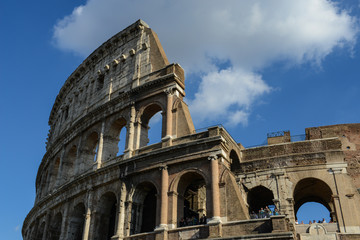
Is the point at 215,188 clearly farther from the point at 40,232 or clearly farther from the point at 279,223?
the point at 40,232

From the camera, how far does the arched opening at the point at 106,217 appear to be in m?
21.6

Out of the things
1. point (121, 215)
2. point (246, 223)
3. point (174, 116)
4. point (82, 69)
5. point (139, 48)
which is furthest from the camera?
point (82, 69)

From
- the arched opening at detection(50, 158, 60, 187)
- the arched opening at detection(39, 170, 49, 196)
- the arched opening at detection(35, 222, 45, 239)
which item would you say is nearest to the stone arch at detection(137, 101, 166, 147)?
the arched opening at detection(50, 158, 60, 187)

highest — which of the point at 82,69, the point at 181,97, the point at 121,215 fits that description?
the point at 82,69

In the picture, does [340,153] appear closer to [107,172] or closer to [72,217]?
[107,172]

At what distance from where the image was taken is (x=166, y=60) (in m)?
24.7

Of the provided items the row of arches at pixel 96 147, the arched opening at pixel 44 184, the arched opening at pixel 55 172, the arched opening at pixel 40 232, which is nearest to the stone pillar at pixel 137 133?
the row of arches at pixel 96 147

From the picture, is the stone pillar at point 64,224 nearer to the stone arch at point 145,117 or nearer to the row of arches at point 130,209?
the row of arches at point 130,209

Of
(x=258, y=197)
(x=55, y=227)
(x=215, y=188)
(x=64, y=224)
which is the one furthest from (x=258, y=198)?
(x=55, y=227)

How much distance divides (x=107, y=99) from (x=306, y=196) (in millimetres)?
14359

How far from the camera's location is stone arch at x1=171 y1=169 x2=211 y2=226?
61.0 feet

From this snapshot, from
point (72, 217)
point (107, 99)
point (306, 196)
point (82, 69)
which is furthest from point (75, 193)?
point (306, 196)

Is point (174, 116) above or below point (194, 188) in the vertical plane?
above

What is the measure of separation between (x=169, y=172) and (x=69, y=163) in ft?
37.0
